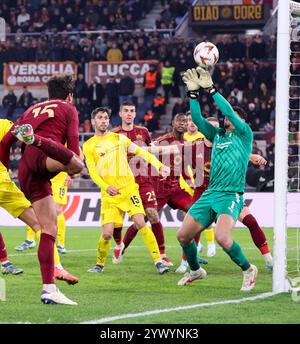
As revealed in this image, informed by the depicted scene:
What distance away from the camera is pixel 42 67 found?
3045 centimetres

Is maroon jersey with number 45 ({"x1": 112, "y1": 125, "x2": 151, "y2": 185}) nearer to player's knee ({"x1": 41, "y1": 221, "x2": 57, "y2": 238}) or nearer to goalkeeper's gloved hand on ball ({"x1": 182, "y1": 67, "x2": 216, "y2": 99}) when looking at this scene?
goalkeeper's gloved hand on ball ({"x1": 182, "y1": 67, "x2": 216, "y2": 99})

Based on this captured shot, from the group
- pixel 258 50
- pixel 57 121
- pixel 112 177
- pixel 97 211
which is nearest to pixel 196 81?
pixel 57 121

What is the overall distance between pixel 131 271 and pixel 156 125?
1600cm

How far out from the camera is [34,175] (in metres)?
8.57

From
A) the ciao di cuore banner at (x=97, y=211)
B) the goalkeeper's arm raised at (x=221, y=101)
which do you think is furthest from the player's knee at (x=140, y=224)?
the ciao di cuore banner at (x=97, y=211)

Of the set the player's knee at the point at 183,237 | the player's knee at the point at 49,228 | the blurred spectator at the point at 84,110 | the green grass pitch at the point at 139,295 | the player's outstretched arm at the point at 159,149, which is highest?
the blurred spectator at the point at 84,110

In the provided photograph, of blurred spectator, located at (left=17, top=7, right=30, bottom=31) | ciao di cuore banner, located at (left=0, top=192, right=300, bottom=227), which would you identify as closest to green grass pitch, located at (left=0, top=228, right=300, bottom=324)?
ciao di cuore banner, located at (left=0, top=192, right=300, bottom=227)

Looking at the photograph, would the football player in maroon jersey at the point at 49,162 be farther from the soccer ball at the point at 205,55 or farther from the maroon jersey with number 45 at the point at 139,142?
the maroon jersey with number 45 at the point at 139,142

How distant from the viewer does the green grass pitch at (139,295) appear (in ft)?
24.7

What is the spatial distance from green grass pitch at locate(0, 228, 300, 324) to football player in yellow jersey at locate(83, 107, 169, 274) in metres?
0.57

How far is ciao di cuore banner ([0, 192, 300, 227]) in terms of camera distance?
2061 centimetres

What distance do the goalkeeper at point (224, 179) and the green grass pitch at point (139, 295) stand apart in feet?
1.74
